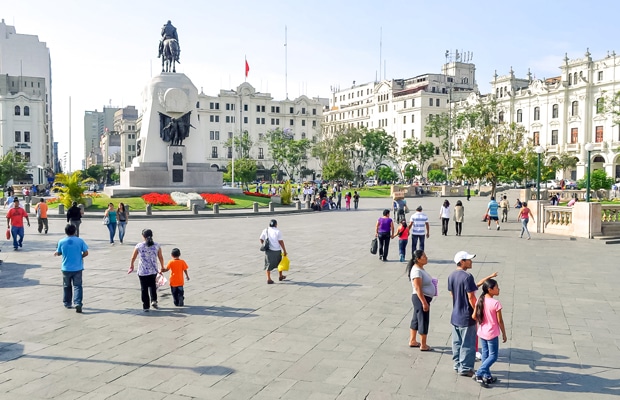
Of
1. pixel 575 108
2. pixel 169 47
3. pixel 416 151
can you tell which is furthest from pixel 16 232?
pixel 575 108

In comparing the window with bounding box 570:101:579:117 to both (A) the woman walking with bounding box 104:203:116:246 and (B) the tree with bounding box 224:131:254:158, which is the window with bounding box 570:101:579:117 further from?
(A) the woman walking with bounding box 104:203:116:246

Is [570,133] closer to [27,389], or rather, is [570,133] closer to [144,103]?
[144,103]

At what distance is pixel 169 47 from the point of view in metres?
42.8

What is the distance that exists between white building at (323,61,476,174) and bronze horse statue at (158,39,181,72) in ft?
154

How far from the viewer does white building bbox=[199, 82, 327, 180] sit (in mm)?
95438

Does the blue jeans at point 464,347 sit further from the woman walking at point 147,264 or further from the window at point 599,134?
the window at point 599,134

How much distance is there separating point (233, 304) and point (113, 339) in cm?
269

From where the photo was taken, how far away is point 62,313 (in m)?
9.68

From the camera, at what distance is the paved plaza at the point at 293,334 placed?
21.2 ft

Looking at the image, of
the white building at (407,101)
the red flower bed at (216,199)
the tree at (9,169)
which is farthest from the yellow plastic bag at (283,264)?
the white building at (407,101)

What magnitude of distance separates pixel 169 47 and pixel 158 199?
14.5 m

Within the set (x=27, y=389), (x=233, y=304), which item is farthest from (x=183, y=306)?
(x=27, y=389)

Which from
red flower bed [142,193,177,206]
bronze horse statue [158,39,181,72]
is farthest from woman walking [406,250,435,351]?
bronze horse statue [158,39,181,72]

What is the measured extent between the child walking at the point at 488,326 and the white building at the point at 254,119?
8900 cm
